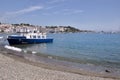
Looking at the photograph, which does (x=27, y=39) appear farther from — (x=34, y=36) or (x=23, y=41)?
(x=34, y=36)

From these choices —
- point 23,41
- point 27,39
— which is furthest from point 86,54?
point 27,39

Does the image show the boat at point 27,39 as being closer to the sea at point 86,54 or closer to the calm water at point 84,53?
the calm water at point 84,53

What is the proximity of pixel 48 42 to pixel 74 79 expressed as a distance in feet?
229

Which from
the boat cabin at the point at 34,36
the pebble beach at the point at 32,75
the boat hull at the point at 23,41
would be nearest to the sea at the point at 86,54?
the boat hull at the point at 23,41

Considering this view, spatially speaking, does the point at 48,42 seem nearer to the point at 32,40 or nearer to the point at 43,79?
the point at 32,40

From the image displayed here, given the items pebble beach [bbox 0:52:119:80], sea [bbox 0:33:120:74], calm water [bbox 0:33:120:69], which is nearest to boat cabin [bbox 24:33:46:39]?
calm water [bbox 0:33:120:69]

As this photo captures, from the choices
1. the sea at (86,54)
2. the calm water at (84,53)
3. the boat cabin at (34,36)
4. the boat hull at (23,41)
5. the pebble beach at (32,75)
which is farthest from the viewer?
the boat cabin at (34,36)

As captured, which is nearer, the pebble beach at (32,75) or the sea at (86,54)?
the pebble beach at (32,75)

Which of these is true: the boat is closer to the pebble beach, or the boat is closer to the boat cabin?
the boat cabin

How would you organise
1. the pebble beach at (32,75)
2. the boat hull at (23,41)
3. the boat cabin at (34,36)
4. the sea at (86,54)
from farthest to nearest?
the boat cabin at (34,36)
the boat hull at (23,41)
the sea at (86,54)
the pebble beach at (32,75)

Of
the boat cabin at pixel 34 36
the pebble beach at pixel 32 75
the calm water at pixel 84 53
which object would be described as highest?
the pebble beach at pixel 32 75

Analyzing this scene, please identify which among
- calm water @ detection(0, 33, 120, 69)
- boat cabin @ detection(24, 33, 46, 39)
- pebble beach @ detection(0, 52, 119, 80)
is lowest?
calm water @ detection(0, 33, 120, 69)

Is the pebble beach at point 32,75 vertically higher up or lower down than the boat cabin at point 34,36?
higher up

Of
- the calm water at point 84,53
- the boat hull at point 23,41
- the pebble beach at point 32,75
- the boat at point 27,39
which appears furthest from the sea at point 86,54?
the pebble beach at point 32,75
